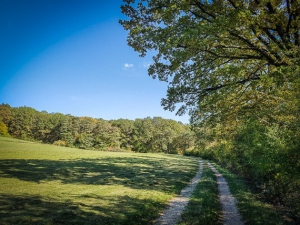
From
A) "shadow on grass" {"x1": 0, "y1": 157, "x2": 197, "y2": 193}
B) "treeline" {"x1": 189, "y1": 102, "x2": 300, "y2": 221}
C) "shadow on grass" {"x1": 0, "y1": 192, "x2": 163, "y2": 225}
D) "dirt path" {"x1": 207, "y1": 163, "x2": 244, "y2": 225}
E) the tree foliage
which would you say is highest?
the tree foliage

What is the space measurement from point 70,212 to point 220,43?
35.3 feet

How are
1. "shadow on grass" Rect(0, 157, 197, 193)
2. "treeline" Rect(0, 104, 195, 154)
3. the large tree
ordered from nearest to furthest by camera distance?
1. the large tree
2. "shadow on grass" Rect(0, 157, 197, 193)
3. "treeline" Rect(0, 104, 195, 154)

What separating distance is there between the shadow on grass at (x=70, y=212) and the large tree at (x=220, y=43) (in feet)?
18.7

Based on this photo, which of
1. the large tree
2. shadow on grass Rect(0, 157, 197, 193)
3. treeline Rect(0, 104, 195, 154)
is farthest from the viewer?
treeline Rect(0, 104, 195, 154)

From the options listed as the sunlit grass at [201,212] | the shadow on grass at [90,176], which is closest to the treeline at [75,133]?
the shadow on grass at [90,176]

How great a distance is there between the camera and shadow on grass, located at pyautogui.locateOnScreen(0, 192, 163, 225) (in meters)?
8.41

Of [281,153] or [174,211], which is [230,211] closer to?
[174,211]

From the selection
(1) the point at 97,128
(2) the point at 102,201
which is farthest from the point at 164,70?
(1) the point at 97,128

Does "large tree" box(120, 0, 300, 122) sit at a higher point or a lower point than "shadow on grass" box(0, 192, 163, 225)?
higher

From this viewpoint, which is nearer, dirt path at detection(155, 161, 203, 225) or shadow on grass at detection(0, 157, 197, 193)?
dirt path at detection(155, 161, 203, 225)

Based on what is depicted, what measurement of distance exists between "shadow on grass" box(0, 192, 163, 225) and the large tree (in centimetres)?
571

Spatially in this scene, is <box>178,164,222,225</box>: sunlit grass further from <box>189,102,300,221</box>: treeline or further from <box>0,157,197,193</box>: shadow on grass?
<box>0,157,197,193</box>: shadow on grass

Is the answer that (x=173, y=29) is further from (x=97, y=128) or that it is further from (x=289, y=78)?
(x=97, y=128)

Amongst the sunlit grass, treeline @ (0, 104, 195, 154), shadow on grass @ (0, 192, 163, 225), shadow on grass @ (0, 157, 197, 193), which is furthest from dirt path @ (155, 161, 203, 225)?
treeline @ (0, 104, 195, 154)
